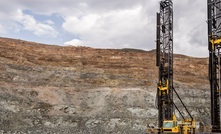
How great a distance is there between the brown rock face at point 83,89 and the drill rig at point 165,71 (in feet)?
20.2

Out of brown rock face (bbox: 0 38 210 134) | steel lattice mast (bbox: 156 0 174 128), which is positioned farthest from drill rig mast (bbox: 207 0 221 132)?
brown rock face (bbox: 0 38 210 134)

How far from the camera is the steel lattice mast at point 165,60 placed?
30047 millimetres

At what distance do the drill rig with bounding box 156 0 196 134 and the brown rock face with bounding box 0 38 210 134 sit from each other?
6.15m

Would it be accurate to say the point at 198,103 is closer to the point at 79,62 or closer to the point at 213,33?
the point at 79,62

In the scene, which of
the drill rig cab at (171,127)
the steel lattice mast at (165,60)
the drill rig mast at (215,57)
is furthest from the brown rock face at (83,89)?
the drill rig mast at (215,57)

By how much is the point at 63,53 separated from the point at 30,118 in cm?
2061

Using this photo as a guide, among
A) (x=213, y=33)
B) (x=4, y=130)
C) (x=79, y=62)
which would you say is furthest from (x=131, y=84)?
(x=213, y=33)

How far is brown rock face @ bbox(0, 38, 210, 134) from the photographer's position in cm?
3594

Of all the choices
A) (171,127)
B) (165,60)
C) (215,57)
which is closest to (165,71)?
(165,60)

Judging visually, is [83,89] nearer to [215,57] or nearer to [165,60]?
[165,60]

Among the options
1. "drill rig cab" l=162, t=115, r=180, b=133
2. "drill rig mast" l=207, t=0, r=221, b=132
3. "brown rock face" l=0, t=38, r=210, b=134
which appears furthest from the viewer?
"brown rock face" l=0, t=38, r=210, b=134

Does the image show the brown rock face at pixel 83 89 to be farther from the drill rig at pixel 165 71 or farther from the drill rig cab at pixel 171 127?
the drill rig cab at pixel 171 127

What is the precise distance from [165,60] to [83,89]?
54.2 feet

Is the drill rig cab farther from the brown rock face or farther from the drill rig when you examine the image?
the brown rock face
